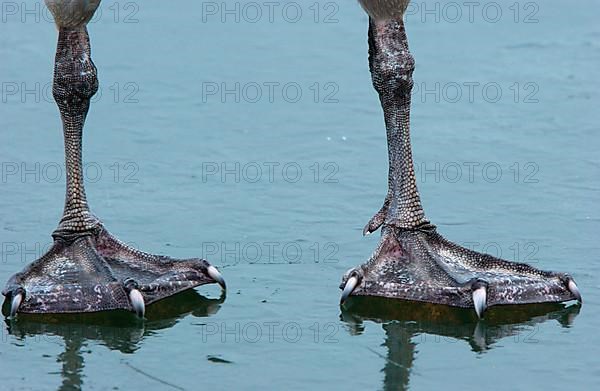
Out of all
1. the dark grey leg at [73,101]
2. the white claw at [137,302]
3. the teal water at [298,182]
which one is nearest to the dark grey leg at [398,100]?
the teal water at [298,182]

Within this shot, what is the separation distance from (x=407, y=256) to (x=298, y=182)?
193 centimetres

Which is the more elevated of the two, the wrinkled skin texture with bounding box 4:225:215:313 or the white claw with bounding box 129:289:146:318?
the wrinkled skin texture with bounding box 4:225:215:313

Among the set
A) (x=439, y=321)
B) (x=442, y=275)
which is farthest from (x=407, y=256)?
(x=439, y=321)

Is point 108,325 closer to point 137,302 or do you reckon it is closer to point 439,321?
point 137,302

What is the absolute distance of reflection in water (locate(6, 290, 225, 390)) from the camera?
7.70 m

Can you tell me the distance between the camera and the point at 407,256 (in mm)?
8656

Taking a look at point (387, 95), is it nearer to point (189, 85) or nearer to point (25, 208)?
point (25, 208)

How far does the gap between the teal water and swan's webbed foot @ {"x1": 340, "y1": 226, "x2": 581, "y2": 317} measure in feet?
0.29

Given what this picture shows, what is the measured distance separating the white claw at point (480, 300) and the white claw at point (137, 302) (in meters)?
1.87

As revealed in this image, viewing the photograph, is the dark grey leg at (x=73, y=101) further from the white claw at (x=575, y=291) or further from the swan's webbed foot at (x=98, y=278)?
the white claw at (x=575, y=291)

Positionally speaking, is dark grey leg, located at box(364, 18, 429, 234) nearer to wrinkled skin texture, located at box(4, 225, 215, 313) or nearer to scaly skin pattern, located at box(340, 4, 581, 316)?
scaly skin pattern, located at box(340, 4, 581, 316)

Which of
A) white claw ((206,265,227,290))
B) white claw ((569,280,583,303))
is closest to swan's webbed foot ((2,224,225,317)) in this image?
white claw ((206,265,227,290))

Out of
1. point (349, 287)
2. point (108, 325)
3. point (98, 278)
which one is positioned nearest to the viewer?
point (108, 325)

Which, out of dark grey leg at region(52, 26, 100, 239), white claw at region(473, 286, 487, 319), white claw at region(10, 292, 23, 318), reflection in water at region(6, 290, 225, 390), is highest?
dark grey leg at region(52, 26, 100, 239)
